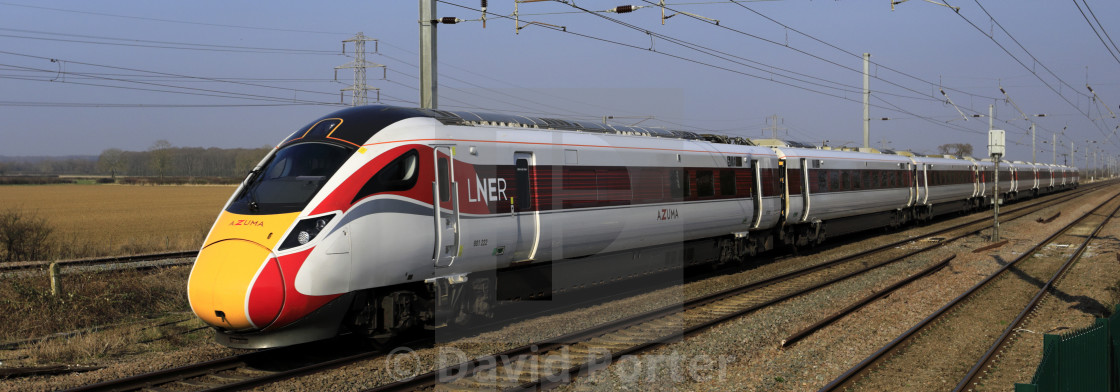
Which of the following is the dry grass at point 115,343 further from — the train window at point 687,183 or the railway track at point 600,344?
the train window at point 687,183

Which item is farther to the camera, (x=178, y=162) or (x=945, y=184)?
(x=178, y=162)

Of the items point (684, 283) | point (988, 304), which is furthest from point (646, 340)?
point (988, 304)

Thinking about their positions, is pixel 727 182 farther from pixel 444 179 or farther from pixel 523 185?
pixel 444 179

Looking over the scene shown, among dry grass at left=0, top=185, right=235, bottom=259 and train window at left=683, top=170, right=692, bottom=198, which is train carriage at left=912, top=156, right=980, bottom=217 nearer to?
train window at left=683, top=170, right=692, bottom=198

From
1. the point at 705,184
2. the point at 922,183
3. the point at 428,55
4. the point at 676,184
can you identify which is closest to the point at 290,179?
the point at 428,55

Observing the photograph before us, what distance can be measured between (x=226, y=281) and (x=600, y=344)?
4.72 meters

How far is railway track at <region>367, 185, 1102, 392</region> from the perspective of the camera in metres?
8.56

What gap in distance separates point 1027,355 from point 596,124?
24.8 ft

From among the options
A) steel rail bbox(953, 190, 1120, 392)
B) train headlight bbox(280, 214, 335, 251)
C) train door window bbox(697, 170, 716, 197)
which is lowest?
steel rail bbox(953, 190, 1120, 392)

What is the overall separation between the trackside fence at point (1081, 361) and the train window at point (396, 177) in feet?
22.5

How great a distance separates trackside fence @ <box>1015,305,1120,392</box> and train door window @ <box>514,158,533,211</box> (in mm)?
6903

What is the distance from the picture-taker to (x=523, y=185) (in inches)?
456

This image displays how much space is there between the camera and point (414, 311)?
33.2 ft

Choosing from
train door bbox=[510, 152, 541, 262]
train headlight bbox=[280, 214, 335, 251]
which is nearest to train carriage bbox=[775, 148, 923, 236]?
train door bbox=[510, 152, 541, 262]
